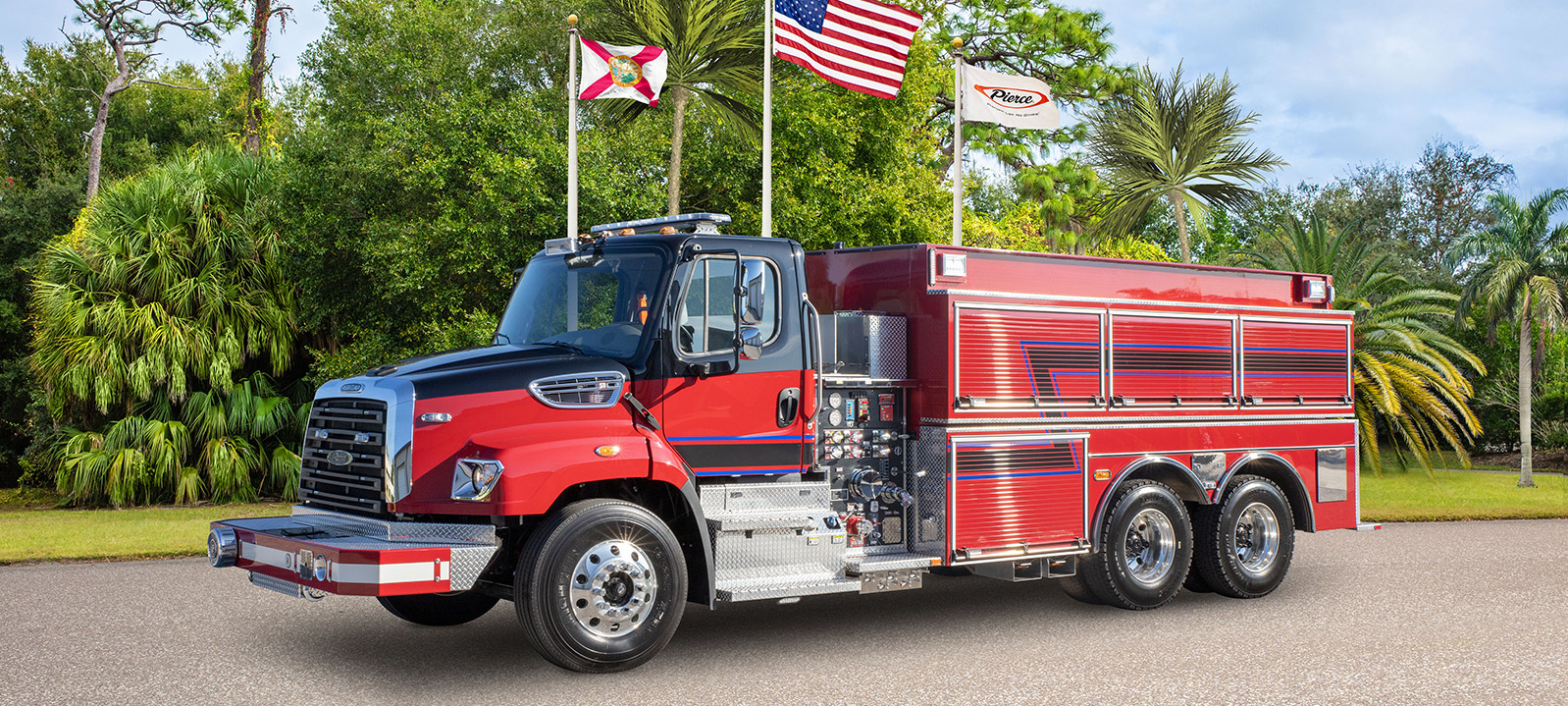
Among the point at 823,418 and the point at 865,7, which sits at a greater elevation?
the point at 865,7

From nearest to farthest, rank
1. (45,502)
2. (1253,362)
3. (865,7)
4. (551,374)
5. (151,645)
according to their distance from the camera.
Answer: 1. (551,374)
2. (151,645)
3. (1253,362)
4. (865,7)
5. (45,502)

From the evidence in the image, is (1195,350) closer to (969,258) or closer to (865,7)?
(969,258)

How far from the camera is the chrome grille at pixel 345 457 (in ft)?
24.6

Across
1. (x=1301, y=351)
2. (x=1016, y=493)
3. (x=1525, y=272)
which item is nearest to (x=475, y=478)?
(x=1016, y=493)

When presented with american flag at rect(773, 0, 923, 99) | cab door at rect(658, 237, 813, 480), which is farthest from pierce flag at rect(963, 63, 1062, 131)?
cab door at rect(658, 237, 813, 480)

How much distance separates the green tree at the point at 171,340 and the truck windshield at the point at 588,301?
43.8 ft

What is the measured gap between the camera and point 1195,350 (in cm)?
1062

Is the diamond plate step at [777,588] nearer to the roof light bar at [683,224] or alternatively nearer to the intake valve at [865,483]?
the intake valve at [865,483]

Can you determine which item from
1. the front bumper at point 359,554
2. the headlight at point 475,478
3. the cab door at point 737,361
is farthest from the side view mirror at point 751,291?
the front bumper at point 359,554

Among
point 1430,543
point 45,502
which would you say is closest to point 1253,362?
point 1430,543

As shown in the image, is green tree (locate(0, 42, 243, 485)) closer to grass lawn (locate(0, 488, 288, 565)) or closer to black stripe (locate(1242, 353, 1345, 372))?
grass lawn (locate(0, 488, 288, 565))

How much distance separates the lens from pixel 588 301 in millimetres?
8430

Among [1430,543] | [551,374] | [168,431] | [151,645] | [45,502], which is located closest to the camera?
[551,374]

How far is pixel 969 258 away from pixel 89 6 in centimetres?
3090
